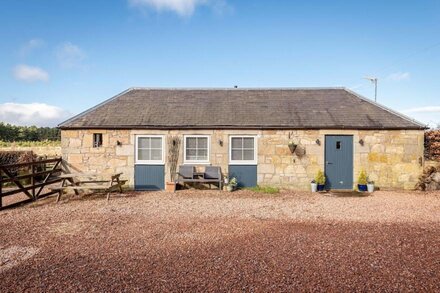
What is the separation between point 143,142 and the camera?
41.2 feet

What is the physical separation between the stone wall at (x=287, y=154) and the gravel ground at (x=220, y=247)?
111 inches

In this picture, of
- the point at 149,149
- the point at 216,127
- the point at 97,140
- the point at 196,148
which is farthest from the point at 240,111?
the point at 97,140

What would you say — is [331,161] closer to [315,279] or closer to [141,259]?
[315,279]

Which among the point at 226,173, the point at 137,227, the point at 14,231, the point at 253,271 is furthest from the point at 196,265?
the point at 226,173

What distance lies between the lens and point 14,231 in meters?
6.59

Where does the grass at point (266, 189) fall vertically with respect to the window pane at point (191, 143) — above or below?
below

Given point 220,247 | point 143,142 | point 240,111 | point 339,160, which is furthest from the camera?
point 240,111

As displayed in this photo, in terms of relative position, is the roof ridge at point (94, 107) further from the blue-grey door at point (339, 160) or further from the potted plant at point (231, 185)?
the blue-grey door at point (339, 160)

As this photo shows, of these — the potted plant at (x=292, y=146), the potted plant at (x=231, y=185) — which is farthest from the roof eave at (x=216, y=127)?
the potted plant at (x=231, y=185)

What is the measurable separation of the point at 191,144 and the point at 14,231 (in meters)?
7.22

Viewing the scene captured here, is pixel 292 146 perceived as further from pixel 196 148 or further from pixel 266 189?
pixel 196 148

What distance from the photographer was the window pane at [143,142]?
12547 millimetres

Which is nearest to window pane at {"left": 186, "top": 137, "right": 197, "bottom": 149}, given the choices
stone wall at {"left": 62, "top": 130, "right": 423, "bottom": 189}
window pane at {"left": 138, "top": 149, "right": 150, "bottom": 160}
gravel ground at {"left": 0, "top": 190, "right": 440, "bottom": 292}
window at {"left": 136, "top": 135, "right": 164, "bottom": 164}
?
stone wall at {"left": 62, "top": 130, "right": 423, "bottom": 189}

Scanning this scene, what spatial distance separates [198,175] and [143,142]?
283cm
